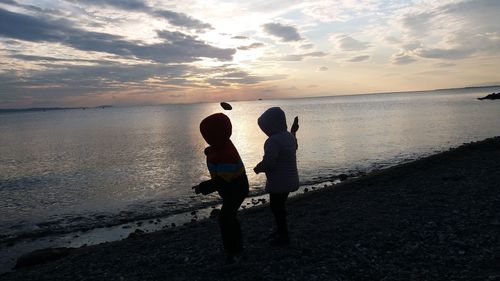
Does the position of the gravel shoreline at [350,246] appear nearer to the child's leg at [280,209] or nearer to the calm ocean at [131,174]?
the child's leg at [280,209]

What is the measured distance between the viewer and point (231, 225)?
317 inches

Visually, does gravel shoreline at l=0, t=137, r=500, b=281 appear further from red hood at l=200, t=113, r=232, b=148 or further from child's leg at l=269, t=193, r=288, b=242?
red hood at l=200, t=113, r=232, b=148

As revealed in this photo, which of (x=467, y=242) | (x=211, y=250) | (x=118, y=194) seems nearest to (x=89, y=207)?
(x=118, y=194)

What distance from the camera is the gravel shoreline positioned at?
24.7ft

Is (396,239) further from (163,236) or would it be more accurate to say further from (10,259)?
(10,259)

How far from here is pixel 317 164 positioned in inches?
1299

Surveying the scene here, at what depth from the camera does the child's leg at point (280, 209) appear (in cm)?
838

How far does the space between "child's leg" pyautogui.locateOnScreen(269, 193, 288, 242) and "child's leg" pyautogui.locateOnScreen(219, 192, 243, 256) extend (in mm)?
876

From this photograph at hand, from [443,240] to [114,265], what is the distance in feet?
26.3

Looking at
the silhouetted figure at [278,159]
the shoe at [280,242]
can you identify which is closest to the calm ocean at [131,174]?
the shoe at [280,242]

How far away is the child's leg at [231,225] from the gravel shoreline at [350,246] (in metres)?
0.41

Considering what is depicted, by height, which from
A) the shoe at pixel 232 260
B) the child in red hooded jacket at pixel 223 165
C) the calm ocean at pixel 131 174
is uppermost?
the child in red hooded jacket at pixel 223 165

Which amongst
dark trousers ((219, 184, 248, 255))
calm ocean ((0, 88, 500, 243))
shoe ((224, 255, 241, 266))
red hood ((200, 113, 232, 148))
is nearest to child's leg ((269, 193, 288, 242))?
dark trousers ((219, 184, 248, 255))

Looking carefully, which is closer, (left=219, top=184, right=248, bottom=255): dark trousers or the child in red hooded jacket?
the child in red hooded jacket
